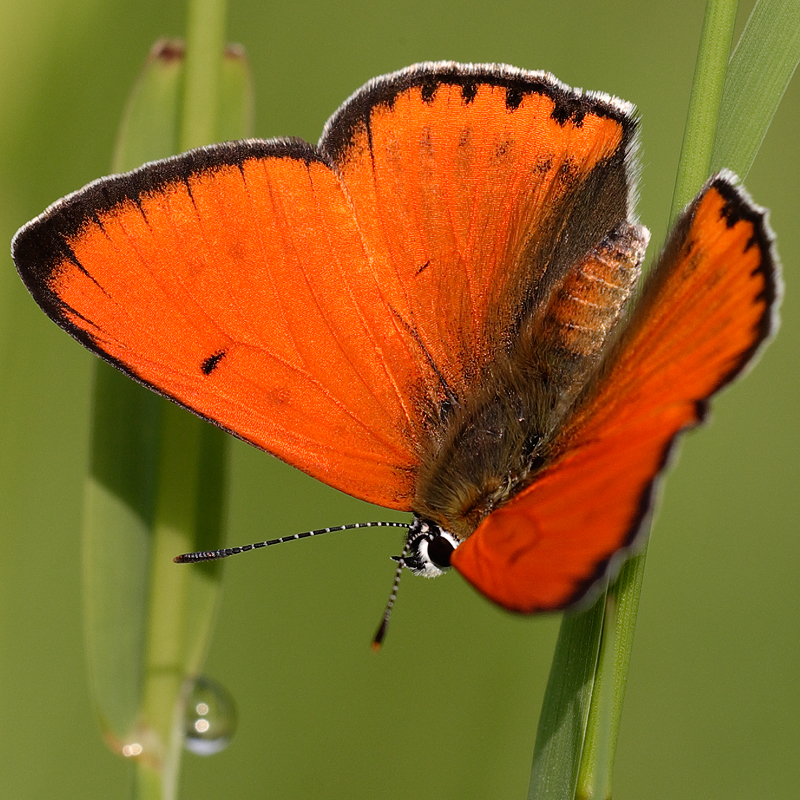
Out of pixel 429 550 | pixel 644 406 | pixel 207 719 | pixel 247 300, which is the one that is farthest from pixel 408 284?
pixel 207 719

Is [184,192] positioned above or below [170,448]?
above

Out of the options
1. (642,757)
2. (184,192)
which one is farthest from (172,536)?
(642,757)

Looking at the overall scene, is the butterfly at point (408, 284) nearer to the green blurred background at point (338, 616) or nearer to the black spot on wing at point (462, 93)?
the black spot on wing at point (462, 93)

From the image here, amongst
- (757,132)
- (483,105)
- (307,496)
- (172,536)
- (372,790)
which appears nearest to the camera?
(757,132)

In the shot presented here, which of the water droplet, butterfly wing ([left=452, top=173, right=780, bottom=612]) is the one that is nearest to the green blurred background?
the water droplet

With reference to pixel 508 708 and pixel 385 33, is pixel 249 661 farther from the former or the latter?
pixel 385 33

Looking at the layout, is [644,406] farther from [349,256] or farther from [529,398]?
[349,256]
